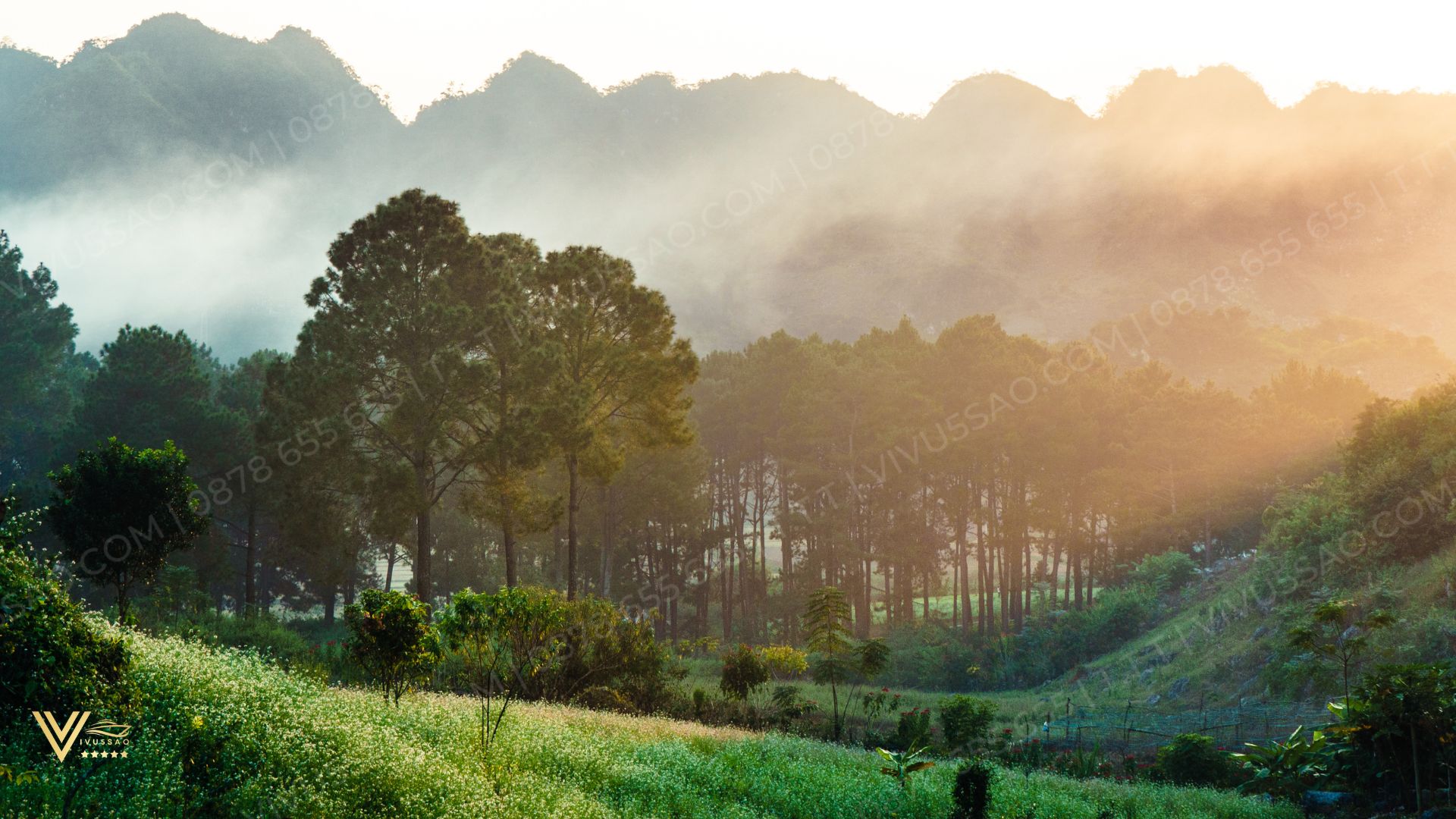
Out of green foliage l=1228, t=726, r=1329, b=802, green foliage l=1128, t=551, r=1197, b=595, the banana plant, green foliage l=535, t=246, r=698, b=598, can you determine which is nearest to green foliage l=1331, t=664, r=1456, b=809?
green foliage l=1228, t=726, r=1329, b=802

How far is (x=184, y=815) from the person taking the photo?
805 cm

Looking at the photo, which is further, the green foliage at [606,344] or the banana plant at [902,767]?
the green foliage at [606,344]

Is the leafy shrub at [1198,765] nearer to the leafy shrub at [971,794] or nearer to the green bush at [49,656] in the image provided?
the leafy shrub at [971,794]

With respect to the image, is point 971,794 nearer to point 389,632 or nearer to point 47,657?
point 389,632

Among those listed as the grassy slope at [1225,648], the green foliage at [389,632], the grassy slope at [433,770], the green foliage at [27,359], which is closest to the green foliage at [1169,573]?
the grassy slope at [1225,648]

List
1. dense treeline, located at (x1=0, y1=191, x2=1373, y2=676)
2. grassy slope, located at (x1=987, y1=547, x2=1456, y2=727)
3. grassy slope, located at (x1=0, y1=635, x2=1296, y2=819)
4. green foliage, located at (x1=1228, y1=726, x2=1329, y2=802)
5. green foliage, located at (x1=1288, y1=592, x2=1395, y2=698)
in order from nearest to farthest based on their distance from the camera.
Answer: grassy slope, located at (x1=0, y1=635, x2=1296, y2=819) → green foliage, located at (x1=1228, y1=726, x2=1329, y2=802) → green foliage, located at (x1=1288, y1=592, x2=1395, y2=698) → grassy slope, located at (x1=987, y1=547, x2=1456, y2=727) → dense treeline, located at (x1=0, y1=191, x2=1373, y2=676)

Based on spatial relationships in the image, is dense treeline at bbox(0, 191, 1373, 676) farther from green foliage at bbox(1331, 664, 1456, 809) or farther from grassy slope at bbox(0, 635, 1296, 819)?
green foliage at bbox(1331, 664, 1456, 809)

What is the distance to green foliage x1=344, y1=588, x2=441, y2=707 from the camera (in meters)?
14.2

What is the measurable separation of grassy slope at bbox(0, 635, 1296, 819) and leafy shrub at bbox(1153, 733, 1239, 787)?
1.98 m

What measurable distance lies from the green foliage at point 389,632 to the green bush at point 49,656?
478cm

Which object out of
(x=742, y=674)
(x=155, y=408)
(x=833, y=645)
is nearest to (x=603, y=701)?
(x=742, y=674)

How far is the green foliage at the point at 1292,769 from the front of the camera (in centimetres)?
1435

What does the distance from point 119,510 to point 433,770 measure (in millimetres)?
13037

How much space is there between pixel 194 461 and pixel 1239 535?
52.5 metres
